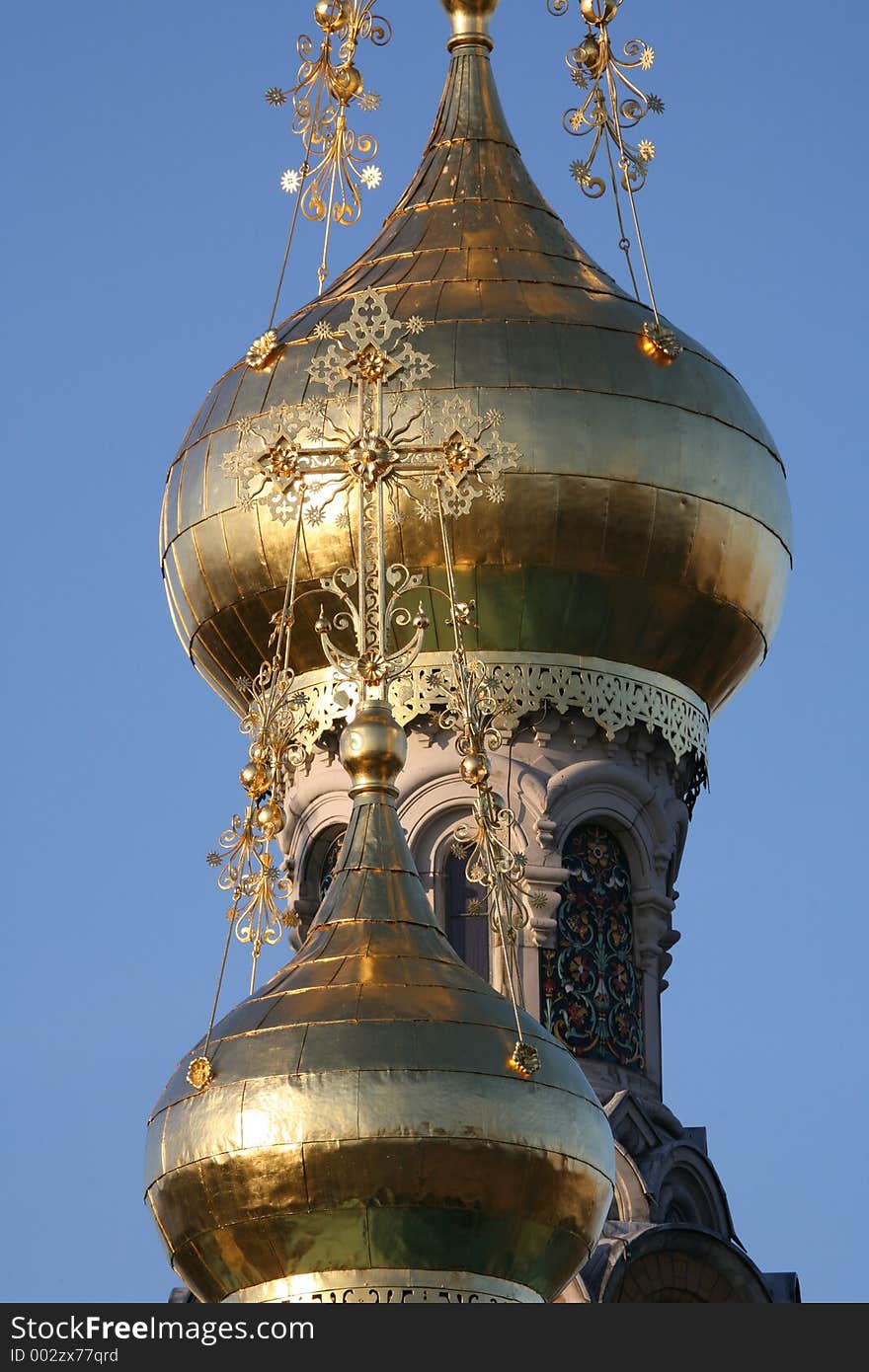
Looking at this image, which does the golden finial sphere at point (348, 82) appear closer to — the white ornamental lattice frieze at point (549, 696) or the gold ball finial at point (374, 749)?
the white ornamental lattice frieze at point (549, 696)

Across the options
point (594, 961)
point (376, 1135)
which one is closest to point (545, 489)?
point (594, 961)

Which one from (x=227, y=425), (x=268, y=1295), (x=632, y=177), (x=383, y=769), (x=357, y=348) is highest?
(x=632, y=177)

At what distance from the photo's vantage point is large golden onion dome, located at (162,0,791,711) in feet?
75.9

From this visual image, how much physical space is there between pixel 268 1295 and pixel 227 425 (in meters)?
6.34

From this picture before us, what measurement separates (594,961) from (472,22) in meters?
5.43

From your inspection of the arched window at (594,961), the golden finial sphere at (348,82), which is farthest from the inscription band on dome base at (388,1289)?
the golden finial sphere at (348,82)

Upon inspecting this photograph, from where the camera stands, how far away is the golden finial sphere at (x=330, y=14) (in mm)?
24672

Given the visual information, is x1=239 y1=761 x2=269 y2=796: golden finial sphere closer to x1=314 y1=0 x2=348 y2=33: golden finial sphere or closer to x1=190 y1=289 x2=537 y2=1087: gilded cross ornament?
x1=190 y1=289 x2=537 y2=1087: gilded cross ornament

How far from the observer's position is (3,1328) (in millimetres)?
16188

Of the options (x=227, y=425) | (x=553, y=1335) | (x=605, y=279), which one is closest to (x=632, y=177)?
(x=605, y=279)

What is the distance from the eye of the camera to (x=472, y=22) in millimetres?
25719

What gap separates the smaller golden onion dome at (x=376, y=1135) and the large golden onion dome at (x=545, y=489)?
400 centimetres

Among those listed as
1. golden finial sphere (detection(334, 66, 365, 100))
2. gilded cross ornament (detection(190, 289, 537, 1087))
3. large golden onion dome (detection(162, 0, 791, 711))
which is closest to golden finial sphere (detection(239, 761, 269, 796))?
gilded cross ornament (detection(190, 289, 537, 1087))

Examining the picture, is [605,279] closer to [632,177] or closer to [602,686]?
[632,177]
